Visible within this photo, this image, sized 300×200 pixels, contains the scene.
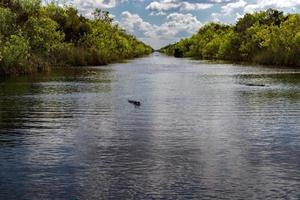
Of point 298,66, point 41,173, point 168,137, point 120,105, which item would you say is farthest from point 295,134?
point 298,66

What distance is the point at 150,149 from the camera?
2205 cm

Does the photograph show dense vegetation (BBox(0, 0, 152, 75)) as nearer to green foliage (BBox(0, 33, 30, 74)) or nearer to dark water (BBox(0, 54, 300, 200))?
green foliage (BBox(0, 33, 30, 74))

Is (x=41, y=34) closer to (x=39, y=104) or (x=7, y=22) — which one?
(x=7, y=22)

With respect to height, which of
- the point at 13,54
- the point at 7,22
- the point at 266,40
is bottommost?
the point at 13,54

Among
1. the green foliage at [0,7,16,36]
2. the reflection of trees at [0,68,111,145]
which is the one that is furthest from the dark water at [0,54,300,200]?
the green foliage at [0,7,16,36]

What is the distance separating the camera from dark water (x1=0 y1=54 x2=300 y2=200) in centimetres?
1647

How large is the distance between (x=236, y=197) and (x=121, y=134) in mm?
10849

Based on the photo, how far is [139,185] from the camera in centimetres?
1675

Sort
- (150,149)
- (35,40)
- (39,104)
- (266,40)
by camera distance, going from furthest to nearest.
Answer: (266,40)
(35,40)
(39,104)
(150,149)

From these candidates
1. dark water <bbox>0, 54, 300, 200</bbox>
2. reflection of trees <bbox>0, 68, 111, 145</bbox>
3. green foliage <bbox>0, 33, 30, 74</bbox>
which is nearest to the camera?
dark water <bbox>0, 54, 300, 200</bbox>

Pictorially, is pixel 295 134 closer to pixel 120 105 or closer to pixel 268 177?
pixel 268 177

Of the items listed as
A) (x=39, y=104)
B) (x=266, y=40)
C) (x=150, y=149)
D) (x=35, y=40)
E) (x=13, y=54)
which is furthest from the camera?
(x=266, y=40)

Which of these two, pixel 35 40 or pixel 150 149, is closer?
pixel 150 149

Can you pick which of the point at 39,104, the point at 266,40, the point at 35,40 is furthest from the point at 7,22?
the point at 266,40
